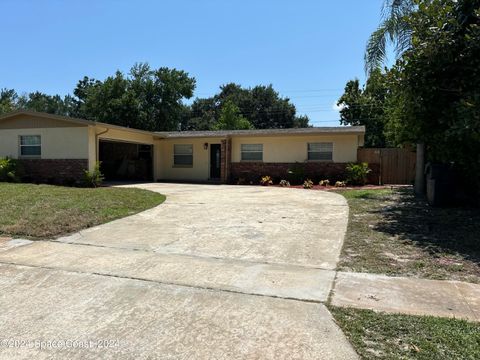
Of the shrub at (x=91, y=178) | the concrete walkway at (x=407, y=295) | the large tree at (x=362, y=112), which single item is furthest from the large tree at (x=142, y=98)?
the concrete walkway at (x=407, y=295)

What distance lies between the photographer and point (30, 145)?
59.1ft

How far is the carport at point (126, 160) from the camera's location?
76.9ft

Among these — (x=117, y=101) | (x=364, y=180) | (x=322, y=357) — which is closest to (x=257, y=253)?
(x=322, y=357)

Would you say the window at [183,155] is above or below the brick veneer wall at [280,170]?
above

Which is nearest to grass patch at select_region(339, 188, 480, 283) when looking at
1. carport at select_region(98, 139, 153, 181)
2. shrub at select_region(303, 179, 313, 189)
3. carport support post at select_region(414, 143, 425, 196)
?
carport support post at select_region(414, 143, 425, 196)

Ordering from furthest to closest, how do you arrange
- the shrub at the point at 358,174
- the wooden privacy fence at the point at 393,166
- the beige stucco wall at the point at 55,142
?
the wooden privacy fence at the point at 393,166
the shrub at the point at 358,174
the beige stucco wall at the point at 55,142

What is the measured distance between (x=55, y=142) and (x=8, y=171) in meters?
2.16

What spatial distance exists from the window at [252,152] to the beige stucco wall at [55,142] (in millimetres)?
8081

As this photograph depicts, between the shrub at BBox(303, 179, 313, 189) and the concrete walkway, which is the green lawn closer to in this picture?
the concrete walkway

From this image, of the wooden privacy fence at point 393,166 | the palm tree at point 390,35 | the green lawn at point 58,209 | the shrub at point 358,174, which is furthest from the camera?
the wooden privacy fence at point 393,166

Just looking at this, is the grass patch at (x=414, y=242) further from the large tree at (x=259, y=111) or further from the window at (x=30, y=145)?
the large tree at (x=259, y=111)

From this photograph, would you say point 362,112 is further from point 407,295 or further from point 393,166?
point 407,295

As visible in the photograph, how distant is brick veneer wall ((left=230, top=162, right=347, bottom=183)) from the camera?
19922 millimetres

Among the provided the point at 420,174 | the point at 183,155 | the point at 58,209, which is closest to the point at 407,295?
the point at 58,209
